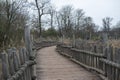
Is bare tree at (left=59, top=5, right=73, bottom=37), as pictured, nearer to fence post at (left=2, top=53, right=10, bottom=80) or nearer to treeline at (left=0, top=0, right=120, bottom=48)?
treeline at (left=0, top=0, right=120, bottom=48)

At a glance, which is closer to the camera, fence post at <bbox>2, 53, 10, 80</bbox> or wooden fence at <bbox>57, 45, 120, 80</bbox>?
fence post at <bbox>2, 53, 10, 80</bbox>

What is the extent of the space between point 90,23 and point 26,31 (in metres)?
53.9

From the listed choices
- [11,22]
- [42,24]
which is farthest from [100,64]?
[42,24]

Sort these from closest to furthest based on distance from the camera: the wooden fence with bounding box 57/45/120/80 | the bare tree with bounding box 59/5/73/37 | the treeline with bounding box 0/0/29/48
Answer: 1. the wooden fence with bounding box 57/45/120/80
2. the treeline with bounding box 0/0/29/48
3. the bare tree with bounding box 59/5/73/37

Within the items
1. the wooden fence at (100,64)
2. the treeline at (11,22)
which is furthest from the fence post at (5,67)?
the treeline at (11,22)

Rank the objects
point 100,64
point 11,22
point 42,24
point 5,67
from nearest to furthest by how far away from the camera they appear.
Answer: point 5,67 < point 100,64 < point 11,22 < point 42,24

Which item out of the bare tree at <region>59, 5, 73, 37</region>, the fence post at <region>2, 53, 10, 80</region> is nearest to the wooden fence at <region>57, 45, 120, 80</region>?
the fence post at <region>2, 53, 10, 80</region>

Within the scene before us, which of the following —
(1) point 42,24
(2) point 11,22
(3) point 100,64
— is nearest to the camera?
(3) point 100,64

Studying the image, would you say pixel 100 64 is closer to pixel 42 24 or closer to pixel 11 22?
pixel 11 22

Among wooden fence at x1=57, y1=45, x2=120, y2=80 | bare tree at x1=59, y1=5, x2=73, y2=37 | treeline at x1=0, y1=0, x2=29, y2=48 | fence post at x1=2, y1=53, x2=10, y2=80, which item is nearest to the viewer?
fence post at x1=2, y1=53, x2=10, y2=80

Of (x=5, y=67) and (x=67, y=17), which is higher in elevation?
(x=67, y=17)

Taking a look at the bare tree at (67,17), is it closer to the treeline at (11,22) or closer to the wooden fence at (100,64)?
the treeline at (11,22)

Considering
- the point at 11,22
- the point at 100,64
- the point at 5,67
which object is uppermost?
the point at 11,22

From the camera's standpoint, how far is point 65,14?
5675 cm
